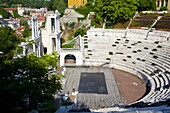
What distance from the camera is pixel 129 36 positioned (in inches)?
1457

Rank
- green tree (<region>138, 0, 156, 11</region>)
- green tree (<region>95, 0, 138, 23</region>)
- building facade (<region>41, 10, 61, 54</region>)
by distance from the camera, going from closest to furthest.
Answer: building facade (<region>41, 10, 61, 54</region>), green tree (<region>95, 0, 138, 23</region>), green tree (<region>138, 0, 156, 11</region>)

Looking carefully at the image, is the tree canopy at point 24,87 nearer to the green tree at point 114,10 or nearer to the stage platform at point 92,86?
the stage platform at point 92,86

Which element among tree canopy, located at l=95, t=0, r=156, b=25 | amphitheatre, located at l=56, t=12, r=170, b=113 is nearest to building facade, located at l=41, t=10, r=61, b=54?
amphitheatre, located at l=56, t=12, r=170, b=113

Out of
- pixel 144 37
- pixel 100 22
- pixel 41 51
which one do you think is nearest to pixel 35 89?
pixel 41 51

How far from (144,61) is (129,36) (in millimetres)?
7623

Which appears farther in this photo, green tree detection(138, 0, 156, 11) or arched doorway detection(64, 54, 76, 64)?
green tree detection(138, 0, 156, 11)

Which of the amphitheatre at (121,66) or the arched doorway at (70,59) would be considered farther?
the arched doorway at (70,59)

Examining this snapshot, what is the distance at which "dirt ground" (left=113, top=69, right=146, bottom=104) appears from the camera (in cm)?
2286

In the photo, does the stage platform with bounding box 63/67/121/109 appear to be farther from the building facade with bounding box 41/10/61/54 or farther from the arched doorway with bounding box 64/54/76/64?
the building facade with bounding box 41/10/61/54

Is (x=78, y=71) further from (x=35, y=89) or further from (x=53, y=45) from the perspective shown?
(x=35, y=89)

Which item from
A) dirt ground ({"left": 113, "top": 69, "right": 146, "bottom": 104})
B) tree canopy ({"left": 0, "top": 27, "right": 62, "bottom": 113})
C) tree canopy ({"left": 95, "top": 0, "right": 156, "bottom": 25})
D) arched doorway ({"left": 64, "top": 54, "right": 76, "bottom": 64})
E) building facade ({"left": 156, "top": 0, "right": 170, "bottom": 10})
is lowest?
dirt ground ({"left": 113, "top": 69, "right": 146, "bottom": 104})

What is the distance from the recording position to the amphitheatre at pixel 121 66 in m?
22.3

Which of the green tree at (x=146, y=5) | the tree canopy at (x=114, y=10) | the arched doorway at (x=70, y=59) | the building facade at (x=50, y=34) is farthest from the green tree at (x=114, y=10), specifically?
the arched doorway at (x=70, y=59)

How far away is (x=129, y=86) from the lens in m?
25.5
